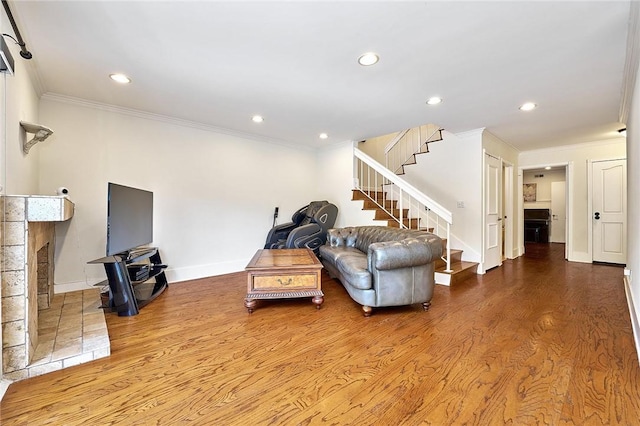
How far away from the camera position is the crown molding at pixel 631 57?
69.1 inches

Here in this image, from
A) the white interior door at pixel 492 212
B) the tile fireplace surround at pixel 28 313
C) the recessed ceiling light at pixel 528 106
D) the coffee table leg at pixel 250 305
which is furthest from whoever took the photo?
the white interior door at pixel 492 212

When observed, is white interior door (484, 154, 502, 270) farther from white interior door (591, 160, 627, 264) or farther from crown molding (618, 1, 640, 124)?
white interior door (591, 160, 627, 264)

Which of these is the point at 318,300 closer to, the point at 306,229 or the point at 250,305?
the point at 250,305

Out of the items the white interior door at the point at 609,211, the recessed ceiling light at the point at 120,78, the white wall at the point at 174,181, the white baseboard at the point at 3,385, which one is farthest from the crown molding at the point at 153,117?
the white interior door at the point at 609,211

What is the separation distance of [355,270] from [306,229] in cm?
178

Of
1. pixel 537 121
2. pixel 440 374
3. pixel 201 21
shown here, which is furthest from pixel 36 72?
pixel 537 121

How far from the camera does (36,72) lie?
2.57 m

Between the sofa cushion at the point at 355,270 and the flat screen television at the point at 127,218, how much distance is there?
2.29m

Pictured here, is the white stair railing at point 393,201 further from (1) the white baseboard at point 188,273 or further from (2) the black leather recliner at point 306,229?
(1) the white baseboard at point 188,273

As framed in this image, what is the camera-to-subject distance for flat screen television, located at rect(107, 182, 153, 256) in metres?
2.54

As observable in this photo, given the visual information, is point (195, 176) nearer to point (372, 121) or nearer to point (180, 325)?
point (180, 325)

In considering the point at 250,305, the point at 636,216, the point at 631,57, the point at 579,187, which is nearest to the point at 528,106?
the point at 631,57

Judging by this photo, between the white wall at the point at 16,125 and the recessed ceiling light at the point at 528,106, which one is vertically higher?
the recessed ceiling light at the point at 528,106

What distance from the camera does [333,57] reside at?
2.31 m
